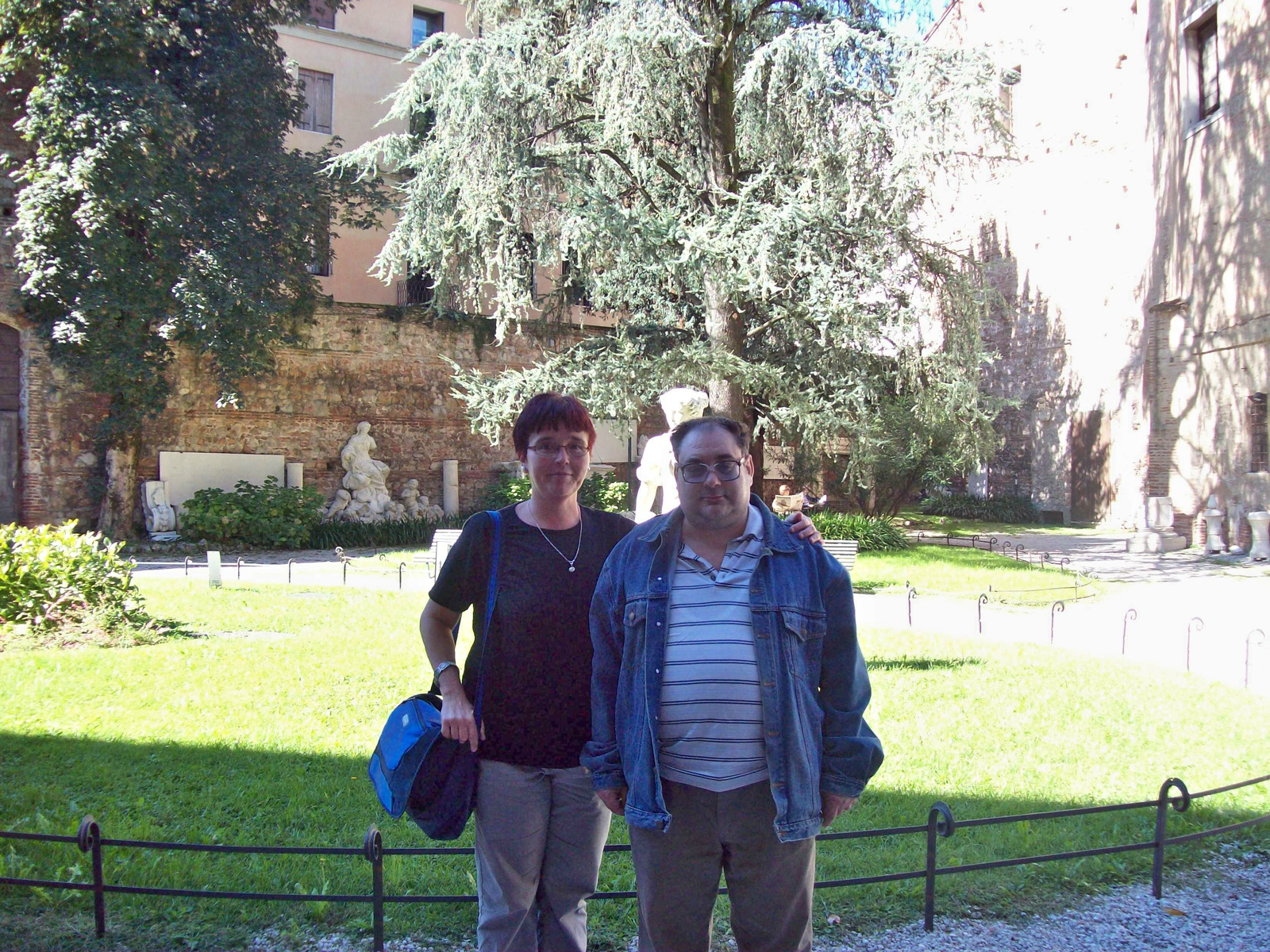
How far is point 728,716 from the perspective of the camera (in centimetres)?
242

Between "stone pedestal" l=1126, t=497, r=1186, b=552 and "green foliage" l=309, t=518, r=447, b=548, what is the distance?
45.5ft

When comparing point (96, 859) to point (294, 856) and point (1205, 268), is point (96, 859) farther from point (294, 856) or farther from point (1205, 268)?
point (1205, 268)

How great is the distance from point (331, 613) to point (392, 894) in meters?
7.04

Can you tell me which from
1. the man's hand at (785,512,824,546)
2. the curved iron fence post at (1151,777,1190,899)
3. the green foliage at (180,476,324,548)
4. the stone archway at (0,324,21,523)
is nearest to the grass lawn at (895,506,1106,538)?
the green foliage at (180,476,324,548)

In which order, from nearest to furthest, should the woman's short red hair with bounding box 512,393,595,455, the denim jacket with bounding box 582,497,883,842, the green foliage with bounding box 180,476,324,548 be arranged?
the denim jacket with bounding box 582,497,883,842 < the woman's short red hair with bounding box 512,393,595,455 < the green foliage with bounding box 180,476,324,548

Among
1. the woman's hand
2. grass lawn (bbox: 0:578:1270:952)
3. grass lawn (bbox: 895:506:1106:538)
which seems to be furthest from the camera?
grass lawn (bbox: 895:506:1106:538)

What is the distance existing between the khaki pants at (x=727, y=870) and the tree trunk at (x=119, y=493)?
58.4 feet

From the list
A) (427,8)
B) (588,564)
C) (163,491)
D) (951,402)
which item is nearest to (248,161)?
(163,491)

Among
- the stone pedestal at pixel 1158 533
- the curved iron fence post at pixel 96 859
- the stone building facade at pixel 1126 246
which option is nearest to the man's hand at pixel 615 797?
the curved iron fence post at pixel 96 859

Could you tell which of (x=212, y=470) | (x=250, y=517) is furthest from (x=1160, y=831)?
(x=212, y=470)

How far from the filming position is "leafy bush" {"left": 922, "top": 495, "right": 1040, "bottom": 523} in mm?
29953

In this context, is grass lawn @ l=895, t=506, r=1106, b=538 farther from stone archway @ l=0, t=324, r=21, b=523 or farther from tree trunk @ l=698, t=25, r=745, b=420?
stone archway @ l=0, t=324, r=21, b=523

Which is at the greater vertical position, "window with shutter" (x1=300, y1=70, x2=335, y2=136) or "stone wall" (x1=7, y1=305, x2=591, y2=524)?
"window with shutter" (x1=300, y1=70, x2=335, y2=136)

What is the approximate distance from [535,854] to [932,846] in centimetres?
176
